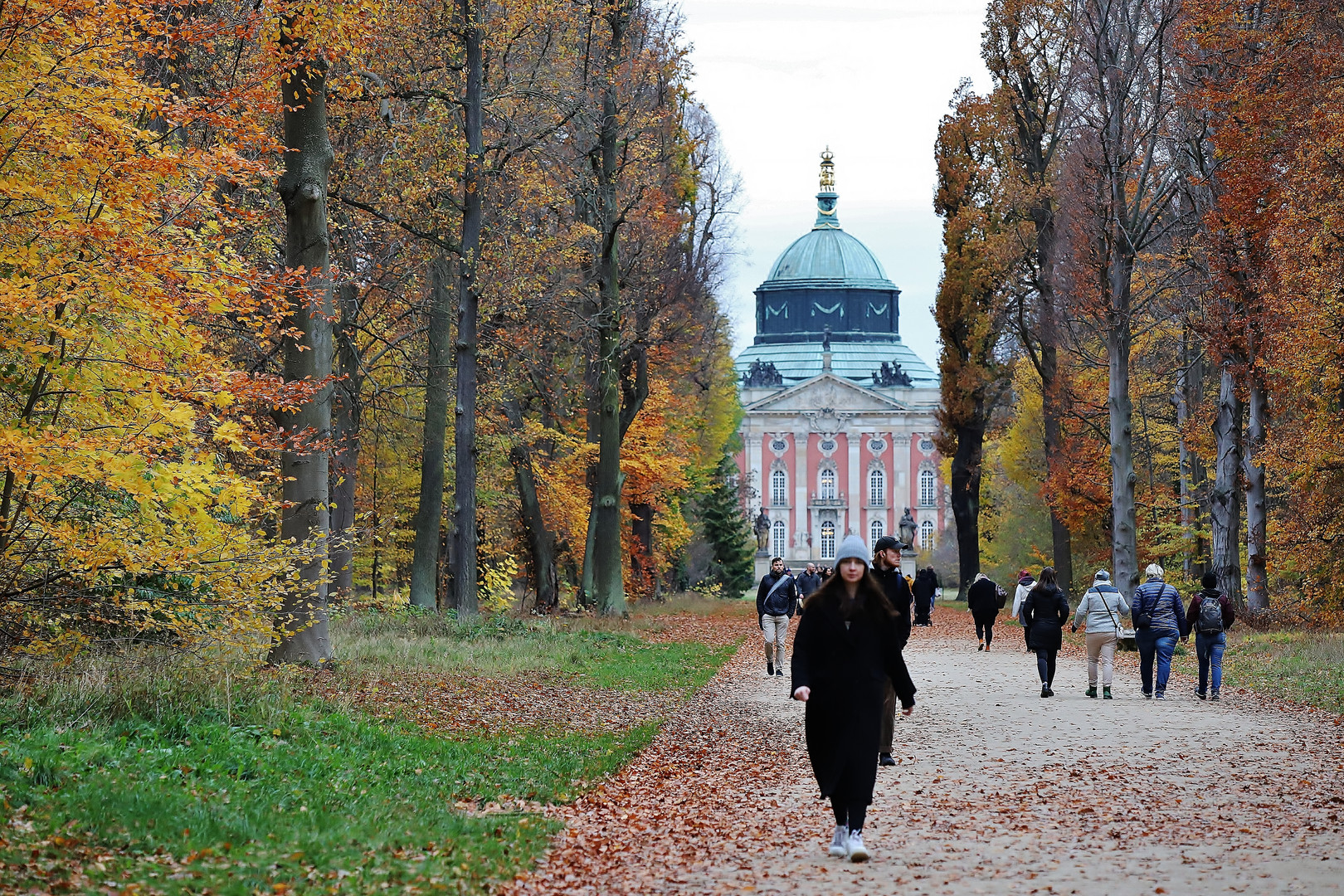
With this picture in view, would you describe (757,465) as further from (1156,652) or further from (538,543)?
(1156,652)

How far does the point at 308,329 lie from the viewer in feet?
45.7

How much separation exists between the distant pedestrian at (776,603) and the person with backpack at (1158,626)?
4.09m

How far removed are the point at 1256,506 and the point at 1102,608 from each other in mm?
11379

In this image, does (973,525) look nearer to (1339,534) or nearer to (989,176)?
(989,176)

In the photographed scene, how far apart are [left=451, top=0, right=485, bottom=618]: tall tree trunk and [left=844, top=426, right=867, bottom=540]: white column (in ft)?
306

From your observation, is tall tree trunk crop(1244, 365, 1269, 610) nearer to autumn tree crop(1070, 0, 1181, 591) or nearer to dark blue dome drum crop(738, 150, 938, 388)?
autumn tree crop(1070, 0, 1181, 591)

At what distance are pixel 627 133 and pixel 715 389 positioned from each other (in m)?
25.1

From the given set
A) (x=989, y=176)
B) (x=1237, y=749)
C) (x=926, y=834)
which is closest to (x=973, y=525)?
(x=989, y=176)

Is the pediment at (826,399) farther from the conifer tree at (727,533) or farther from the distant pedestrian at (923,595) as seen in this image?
the distant pedestrian at (923,595)

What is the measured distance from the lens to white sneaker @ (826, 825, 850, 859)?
306 inches

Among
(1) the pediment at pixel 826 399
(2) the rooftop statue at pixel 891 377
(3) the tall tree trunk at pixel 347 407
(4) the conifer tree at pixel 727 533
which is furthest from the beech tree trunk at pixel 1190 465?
(2) the rooftop statue at pixel 891 377

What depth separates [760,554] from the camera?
71250 millimetres

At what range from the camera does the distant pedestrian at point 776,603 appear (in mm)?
18594

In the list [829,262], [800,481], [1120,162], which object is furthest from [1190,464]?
[829,262]
